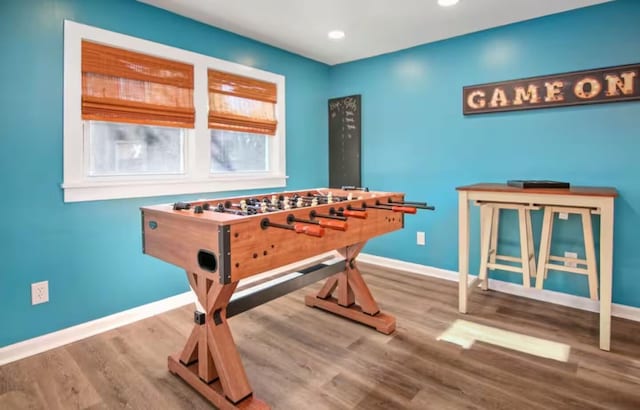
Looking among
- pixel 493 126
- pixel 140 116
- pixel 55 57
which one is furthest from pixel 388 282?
pixel 55 57

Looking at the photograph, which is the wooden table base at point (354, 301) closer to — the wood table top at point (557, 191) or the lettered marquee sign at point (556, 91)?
the wood table top at point (557, 191)

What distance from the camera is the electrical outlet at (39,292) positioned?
2.18 meters

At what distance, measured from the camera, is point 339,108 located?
4.21 meters

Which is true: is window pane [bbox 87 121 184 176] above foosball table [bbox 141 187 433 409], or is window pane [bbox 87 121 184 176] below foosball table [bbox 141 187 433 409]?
above

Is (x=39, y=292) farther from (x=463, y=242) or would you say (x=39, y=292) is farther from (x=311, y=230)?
(x=463, y=242)

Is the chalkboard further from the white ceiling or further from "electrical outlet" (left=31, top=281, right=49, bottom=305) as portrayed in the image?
"electrical outlet" (left=31, top=281, right=49, bottom=305)

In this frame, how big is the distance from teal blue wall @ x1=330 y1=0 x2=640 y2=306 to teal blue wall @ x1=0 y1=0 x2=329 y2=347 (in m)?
2.09

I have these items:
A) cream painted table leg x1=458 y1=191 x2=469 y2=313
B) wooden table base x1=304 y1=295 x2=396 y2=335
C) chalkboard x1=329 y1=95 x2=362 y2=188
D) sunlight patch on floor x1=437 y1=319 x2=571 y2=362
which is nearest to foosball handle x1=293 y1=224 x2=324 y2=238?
wooden table base x1=304 y1=295 x2=396 y2=335

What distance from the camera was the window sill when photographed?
235 centimetres

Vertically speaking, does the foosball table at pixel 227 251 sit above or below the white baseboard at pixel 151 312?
above

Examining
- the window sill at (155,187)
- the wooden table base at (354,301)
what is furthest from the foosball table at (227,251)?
the window sill at (155,187)

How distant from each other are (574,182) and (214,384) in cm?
286

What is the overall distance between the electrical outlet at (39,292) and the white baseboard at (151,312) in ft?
0.72

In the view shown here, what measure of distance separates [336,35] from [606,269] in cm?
270
